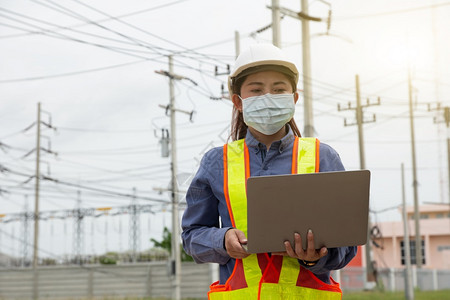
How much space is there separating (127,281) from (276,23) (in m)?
24.3

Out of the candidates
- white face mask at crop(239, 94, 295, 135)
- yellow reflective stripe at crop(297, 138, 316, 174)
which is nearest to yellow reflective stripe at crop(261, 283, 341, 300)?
yellow reflective stripe at crop(297, 138, 316, 174)

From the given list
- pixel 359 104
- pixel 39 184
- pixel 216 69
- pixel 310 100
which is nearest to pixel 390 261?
pixel 359 104

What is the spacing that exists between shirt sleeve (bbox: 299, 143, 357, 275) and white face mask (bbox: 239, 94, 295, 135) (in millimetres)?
208

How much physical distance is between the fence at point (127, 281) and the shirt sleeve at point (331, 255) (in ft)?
101

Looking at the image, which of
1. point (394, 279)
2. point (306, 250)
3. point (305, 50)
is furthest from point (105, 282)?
point (306, 250)

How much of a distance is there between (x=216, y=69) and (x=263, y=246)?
23.3 meters

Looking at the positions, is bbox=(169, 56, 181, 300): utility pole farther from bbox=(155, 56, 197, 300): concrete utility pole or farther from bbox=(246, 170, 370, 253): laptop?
bbox=(246, 170, 370, 253): laptop

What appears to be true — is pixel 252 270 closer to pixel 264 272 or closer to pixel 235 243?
pixel 264 272

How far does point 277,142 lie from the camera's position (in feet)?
9.05

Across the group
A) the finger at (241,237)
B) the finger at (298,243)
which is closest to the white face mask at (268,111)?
the finger at (241,237)

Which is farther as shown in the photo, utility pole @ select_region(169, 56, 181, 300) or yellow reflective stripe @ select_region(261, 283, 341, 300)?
utility pole @ select_region(169, 56, 181, 300)

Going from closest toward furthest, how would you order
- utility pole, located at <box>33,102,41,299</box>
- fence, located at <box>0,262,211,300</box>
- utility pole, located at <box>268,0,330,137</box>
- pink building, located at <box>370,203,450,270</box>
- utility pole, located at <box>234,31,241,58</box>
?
utility pole, located at <box>268,0,330,137</box>, utility pole, located at <box>234,31,241,58</box>, fence, located at <box>0,262,211,300</box>, utility pole, located at <box>33,102,41,299</box>, pink building, located at <box>370,203,450,270</box>

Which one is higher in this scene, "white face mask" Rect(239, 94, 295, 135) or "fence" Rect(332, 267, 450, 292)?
"white face mask" Rect(239, 94, 295, 135)

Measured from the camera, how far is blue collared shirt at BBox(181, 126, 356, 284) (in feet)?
8.74
